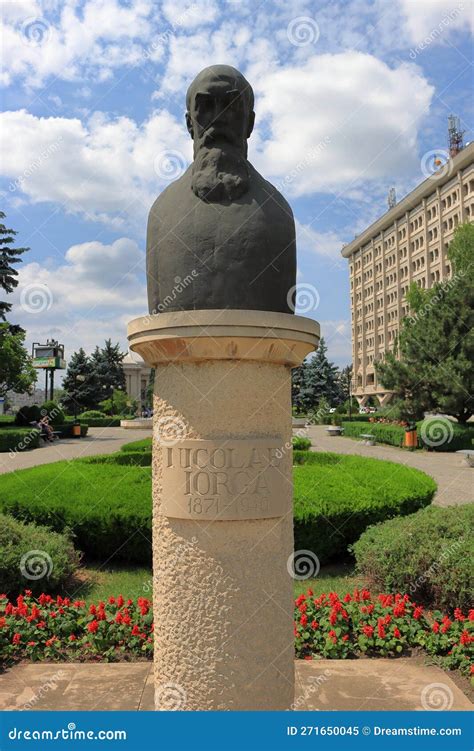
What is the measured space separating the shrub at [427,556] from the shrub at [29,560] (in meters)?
3.35

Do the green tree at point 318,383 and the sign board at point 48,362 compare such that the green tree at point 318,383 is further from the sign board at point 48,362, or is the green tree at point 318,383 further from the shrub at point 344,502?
the shrub at point 344,502

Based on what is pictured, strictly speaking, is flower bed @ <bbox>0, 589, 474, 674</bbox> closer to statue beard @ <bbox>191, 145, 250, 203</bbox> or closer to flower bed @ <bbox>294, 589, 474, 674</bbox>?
flower bed @ <bbox>294, 589, 474, 674</bbox>

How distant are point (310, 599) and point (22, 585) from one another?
3.03 meters

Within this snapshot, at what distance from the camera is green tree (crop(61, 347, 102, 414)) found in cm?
5308

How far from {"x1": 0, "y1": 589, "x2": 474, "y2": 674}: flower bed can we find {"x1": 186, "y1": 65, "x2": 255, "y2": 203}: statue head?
3701 mm

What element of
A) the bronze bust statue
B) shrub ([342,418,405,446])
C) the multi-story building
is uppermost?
the multi-story building

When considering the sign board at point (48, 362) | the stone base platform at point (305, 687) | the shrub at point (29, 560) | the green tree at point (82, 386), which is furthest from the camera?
the green tree at point (82, 386)

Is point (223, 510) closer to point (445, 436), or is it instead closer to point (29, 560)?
point (29, 560)

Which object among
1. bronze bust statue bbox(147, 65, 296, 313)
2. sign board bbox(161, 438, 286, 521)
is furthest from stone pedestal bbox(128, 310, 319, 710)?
bronze bust statue bbox(147, 65, 296, 313)

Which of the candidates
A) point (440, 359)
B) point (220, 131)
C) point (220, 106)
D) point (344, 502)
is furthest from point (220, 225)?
point (440, 359)

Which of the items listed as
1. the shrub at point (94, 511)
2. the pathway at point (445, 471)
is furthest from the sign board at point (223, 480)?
the pathway at point (445, 471)

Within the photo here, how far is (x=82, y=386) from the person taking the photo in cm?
5331

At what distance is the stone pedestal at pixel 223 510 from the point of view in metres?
2.93

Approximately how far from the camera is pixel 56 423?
3222 cm
